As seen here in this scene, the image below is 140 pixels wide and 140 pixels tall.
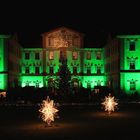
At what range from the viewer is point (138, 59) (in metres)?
60.5

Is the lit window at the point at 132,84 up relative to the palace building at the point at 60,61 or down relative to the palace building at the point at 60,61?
down

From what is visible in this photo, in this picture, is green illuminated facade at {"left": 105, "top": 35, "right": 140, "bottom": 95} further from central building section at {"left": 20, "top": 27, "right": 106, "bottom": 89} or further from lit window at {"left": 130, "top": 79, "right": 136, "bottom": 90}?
central building section at {"left": 20, "top": 27, "right": 106, "bottom": 89}

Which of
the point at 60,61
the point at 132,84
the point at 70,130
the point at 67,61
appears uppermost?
the point at 67,61

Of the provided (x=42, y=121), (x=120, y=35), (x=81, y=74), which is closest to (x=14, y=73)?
(x=81, y=74)

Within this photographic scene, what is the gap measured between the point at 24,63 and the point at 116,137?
192ft

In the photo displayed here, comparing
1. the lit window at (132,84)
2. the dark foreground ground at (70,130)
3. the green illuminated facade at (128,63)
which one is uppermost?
the green illuminated facade at (128,63)

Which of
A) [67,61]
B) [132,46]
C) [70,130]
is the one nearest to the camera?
[70,130]

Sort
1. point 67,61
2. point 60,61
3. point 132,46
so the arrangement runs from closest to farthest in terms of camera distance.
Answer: point 132,46
point 60,61
point 67,61

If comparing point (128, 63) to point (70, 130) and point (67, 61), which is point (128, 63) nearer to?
point (67, 61)

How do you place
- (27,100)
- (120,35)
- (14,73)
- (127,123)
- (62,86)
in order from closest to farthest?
(127,123) → (27,100) → (62,86) → (120,35) → (14,73)

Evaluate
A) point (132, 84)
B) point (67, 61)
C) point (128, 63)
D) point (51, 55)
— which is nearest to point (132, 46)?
point (128, 63)

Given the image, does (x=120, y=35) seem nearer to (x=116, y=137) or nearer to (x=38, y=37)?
(x=38, y=37)

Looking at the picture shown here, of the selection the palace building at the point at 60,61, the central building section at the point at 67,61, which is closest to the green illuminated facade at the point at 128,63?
the palace building at the point at 60,61

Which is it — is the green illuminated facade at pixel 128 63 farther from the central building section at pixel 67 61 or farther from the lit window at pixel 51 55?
the lit window at pixel 51 55
